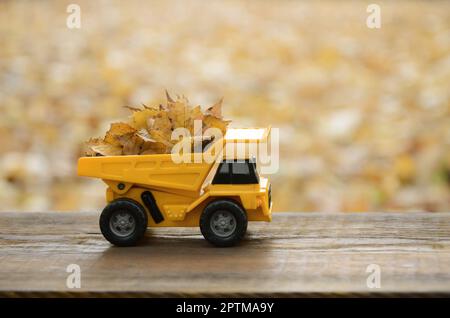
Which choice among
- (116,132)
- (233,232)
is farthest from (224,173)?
(116,132)

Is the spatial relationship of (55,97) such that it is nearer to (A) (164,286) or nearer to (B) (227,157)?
(B) (227,157)

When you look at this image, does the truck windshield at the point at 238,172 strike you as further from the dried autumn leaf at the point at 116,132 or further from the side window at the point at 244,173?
the dried autumn leaf at the point at 116,132

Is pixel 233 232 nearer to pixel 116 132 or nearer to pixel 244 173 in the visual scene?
pixel 244 173

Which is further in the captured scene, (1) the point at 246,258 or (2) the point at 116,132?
(2) the point at 116,132

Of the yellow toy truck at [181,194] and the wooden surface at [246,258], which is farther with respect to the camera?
the yellow toy truck at [181,194]

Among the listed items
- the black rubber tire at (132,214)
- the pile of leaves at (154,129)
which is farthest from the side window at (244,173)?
the black rubber tire at (132,214)

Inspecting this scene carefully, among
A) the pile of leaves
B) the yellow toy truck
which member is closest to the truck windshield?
the yellow toy truck

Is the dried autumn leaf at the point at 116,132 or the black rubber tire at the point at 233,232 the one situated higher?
the dried autumn leaf at the point at 116,132
